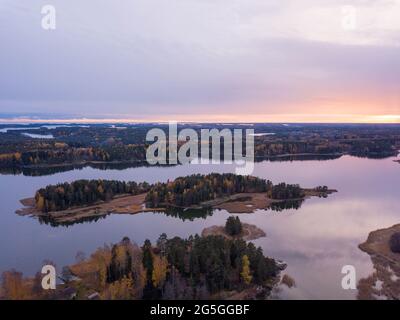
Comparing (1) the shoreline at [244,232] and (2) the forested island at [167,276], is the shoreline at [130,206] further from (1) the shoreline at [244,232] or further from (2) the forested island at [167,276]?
(2) the forested island at [167,276]

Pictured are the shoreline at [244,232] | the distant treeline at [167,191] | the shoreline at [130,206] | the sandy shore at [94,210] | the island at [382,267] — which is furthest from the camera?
the distant treeline at [167,191]

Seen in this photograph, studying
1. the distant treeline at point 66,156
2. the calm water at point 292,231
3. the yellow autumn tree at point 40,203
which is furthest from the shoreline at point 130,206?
the distant treeline at point 66,156

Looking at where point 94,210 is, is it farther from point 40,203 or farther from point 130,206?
point 40,203

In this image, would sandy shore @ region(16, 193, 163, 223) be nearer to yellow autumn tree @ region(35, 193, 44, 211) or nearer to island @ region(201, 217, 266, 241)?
yellow autumn tree @ region(35, 193, 44, 211)

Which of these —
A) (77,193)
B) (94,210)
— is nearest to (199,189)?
(94,210)
